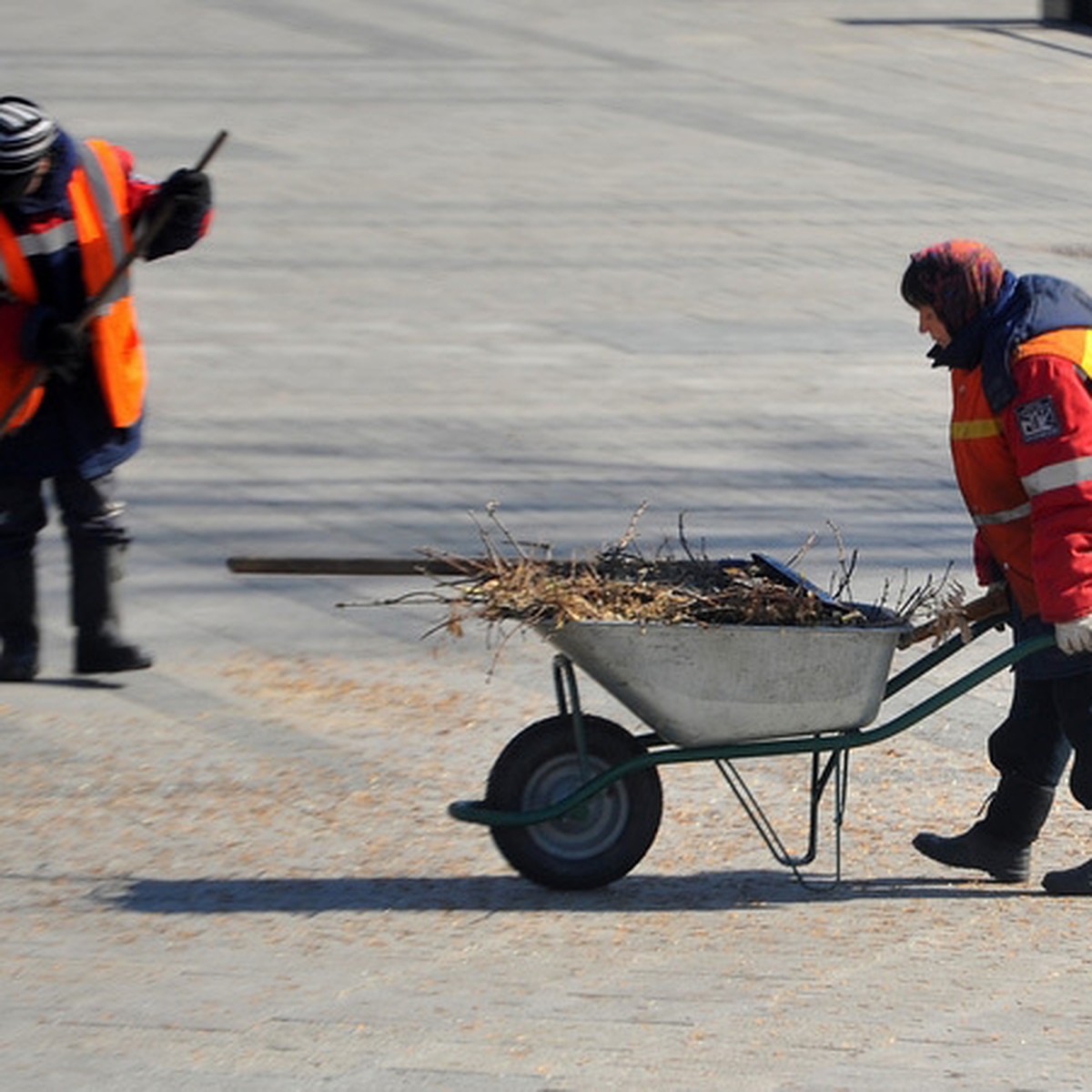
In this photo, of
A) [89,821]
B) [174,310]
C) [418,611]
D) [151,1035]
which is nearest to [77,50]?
[174,310]

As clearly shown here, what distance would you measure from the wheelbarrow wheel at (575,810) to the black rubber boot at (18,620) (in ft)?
7.13

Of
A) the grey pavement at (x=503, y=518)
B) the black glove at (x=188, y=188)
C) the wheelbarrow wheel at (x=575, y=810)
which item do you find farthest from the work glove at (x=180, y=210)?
the wheelbarrow wheel at (x=575, y=810)

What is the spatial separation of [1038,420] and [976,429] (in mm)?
193

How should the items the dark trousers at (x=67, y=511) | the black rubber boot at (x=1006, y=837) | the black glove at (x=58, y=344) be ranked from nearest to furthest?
the black rubber boot at (x=1006, y=837), the black glove at (x=58, y=344), the dark trousers at (x=67, y=511)

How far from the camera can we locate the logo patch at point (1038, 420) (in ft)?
16.6

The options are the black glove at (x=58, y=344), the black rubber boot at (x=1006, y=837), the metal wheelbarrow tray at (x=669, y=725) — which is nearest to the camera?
the metal wheelbarrow tray at (x=669, y=725)

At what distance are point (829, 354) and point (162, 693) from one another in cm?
534

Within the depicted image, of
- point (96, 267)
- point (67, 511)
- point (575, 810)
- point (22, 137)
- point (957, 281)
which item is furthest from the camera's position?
point (67, 511)

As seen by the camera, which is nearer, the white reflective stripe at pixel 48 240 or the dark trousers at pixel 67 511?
the white reflective stripe at pixel 48 240

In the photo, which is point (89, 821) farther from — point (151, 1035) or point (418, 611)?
point (418, 611)

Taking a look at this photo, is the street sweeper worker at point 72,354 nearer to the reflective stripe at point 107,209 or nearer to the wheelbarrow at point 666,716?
the reflective stripe at point 107,209

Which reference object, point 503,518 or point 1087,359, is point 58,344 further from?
point 1087,359

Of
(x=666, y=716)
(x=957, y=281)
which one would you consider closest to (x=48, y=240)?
(x=666, y=716)

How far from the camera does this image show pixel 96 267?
22.1 ft
